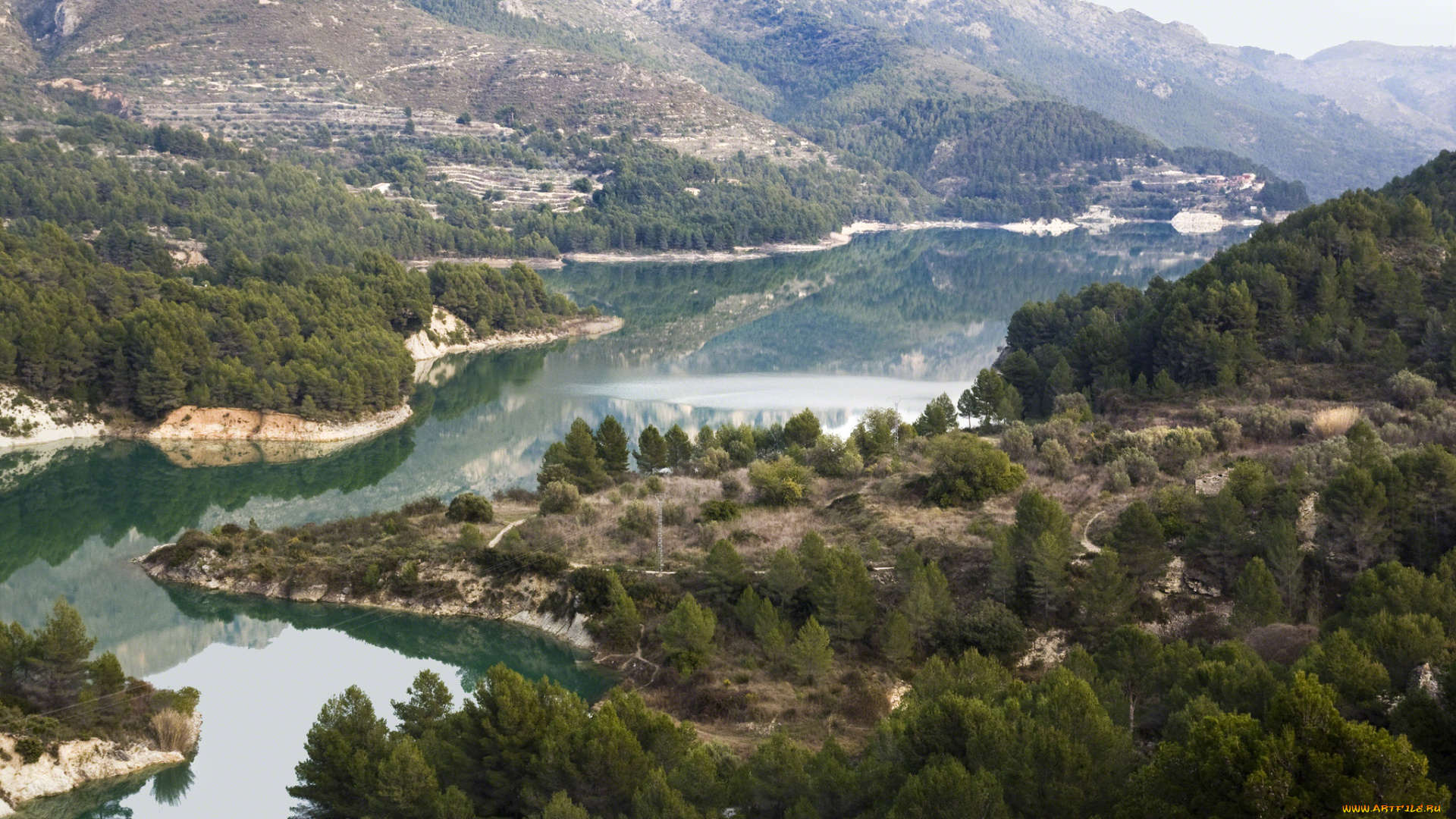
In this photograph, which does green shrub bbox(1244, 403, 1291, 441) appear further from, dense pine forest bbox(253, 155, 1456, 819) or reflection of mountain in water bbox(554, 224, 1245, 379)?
reflection of mountain in water bbox(554, 224, 1245, 379)

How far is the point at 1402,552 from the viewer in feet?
85.7

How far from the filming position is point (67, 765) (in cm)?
2417

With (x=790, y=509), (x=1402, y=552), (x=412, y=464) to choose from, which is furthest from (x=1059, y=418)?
(x=412, y=464)

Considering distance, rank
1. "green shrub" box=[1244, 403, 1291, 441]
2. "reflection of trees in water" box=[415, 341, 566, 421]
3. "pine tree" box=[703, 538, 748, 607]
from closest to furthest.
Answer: "pine tree" box=[703, 538, 748, 607]
"green shrub" box=[1244, 403, 1291, 441]
"reflection of trees in water" box=[415, 341, 566, 421]

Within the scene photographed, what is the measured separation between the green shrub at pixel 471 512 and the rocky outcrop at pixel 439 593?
382 cm

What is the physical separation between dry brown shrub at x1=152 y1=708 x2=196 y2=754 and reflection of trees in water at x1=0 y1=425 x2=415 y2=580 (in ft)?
57.8

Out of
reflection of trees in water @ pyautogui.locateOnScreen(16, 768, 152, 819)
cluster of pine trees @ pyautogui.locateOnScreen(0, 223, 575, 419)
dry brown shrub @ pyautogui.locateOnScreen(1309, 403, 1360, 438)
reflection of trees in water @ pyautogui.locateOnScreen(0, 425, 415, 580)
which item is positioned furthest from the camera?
cluster of pine trees @ pyautogui.locateOnScreen(0, 223, 575, 419)

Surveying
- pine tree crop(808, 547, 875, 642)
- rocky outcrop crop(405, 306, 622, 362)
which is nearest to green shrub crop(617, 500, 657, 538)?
pine tree crop(808, 547, 875, 642)

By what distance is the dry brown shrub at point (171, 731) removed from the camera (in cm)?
2569

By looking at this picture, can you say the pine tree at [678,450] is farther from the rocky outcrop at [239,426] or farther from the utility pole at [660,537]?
the rocky outcrop at [239,426]

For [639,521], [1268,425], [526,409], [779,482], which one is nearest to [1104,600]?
[779,482]

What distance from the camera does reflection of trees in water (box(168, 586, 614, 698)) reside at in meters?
30.9

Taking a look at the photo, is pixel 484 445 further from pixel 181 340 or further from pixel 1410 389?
pixel 1410 389

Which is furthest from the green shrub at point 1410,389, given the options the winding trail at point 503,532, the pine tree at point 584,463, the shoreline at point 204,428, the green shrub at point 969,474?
the shoreline at point 204,428
